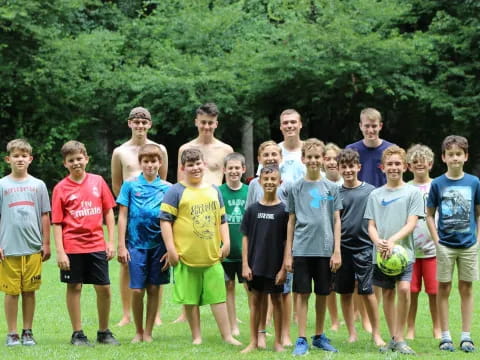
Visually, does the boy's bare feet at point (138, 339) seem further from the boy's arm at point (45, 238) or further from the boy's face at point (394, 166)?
the boy's face at point (394, 166)

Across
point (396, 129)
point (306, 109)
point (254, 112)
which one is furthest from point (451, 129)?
point (254, 112)

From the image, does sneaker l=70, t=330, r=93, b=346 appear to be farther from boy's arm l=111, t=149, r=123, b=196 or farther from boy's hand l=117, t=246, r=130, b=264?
boy's arm l=111, t=149, r=123, b=196

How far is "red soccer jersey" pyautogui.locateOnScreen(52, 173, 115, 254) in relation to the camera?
7273 millimetres

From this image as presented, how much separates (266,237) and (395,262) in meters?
1.13

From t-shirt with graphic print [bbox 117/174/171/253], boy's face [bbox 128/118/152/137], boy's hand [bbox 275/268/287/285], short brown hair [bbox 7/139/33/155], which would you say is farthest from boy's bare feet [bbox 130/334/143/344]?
boy's face [bbox 128/118/152/137]

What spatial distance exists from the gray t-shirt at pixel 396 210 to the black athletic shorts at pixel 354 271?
0.39m

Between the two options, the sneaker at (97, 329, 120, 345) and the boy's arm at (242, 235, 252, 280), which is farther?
the sneaker at (97, 329, 120, 345)

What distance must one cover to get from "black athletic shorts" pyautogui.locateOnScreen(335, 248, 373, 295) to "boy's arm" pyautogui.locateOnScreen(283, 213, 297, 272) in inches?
30.4

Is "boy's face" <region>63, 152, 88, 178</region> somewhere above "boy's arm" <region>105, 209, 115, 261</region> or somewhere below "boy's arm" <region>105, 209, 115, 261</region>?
above

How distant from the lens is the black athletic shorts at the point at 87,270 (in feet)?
23.8

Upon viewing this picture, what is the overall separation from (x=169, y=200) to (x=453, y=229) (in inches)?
101

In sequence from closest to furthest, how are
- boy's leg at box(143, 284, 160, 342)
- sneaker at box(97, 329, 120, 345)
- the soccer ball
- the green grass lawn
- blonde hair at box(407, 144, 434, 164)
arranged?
1. the green grass lawn
2. the soccer ball
3. sneaker at box(97, 329, 120, 345)
4. boy's leg at box(143, 284, 160, 342)
5. blonde hair at box(407, 144, 434, 164)

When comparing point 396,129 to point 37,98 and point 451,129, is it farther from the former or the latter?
point 37,98

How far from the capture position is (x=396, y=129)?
24.3m
